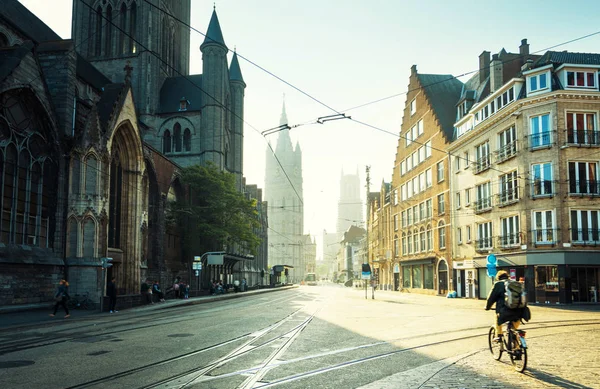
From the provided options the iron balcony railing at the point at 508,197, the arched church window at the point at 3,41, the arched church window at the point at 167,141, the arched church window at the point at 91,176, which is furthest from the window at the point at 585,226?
the arched church window at the point at 167,141

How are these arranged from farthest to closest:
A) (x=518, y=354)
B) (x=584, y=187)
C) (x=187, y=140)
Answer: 1. (x=187, y=140)
2. (x=584, y=187)
3. (x=518, y=354)

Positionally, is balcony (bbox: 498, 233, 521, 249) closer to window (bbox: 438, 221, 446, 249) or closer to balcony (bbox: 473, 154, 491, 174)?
balcony (bbox: 473, 154, 491, 174)

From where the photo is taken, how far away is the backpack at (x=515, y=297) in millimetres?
8742

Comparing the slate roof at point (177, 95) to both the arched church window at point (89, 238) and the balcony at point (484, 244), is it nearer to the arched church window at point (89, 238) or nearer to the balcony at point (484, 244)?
the arched church window at point (89, 238)

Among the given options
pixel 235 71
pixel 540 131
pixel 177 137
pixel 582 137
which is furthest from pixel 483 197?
pixel 235 71

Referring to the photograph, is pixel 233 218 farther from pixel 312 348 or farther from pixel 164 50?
pixel 312 348

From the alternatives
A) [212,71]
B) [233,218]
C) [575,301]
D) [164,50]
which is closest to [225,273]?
[233,218]

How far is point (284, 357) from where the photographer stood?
9.86 metres

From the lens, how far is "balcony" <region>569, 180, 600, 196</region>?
30.5 metres

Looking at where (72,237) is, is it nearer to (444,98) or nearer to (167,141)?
(167,141)

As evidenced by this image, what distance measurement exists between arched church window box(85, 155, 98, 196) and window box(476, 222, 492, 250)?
84.4 ft

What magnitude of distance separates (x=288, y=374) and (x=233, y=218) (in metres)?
39.7

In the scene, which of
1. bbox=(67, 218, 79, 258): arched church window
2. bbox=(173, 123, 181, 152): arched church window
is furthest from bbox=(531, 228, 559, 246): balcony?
bbox=(173, 123, 181, 152): arched church window

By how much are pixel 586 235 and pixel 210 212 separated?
29.0m
